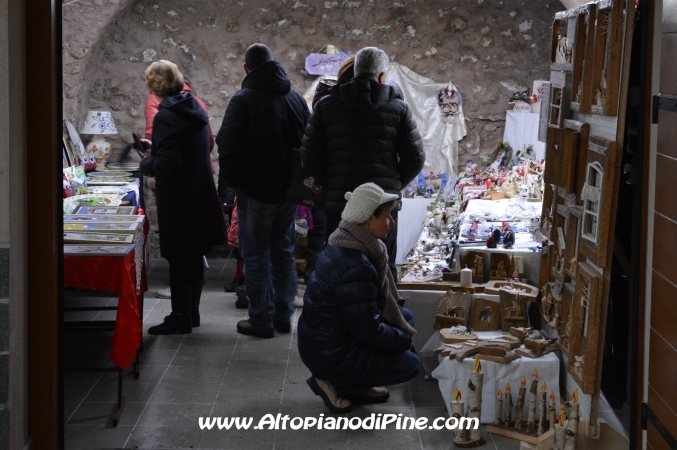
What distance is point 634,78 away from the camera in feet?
13.1

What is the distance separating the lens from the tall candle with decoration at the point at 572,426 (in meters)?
3.85

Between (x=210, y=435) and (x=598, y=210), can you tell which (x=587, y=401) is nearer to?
(x=598, y=210)

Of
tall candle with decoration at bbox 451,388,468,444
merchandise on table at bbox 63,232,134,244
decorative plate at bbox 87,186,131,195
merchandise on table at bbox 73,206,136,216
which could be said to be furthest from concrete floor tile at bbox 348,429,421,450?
decorative plate at bbox 87,186,131,195

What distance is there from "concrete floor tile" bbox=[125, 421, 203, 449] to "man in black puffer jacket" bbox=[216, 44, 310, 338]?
5.37 feet

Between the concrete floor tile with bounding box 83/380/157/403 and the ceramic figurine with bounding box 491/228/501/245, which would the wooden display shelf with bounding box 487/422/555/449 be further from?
the concrete floor tile with bounding box 83/380/157/403

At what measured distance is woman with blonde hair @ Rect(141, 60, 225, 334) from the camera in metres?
5.76

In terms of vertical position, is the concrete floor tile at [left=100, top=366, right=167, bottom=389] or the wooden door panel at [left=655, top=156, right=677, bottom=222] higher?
the wooden door panel at [left=655, top=156, right=677, bottom=222]

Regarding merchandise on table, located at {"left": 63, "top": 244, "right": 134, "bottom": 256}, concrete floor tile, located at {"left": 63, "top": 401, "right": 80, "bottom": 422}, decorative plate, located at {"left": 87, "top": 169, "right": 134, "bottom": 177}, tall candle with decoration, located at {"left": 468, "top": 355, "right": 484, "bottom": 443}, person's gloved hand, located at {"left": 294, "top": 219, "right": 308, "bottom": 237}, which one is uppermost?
decorative plate, located at {"left": 87, "top": 169, "right": 134, "bottom": 177}

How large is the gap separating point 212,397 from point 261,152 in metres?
1.66

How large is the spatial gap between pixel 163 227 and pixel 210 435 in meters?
1.85

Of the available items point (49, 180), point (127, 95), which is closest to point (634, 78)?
point (49, 180)

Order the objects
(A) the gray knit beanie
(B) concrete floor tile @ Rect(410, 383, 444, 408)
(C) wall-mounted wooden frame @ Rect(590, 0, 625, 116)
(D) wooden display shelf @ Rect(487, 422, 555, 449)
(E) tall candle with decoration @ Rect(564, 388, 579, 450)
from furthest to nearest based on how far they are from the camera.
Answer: (B) concrete floor tile @ Rect(410, 383, 444, 408) < (A) the gray knit beanie < (D) wooden display shelf @ Rect(487, 422, 555, 449) < (E) tall candle with decoration @ Rect(564, 388, 579, 450) < (C) wall-mounted wooden frame @ Rect(590, 0, 625, 116)

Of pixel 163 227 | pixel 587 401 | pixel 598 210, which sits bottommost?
pixel 587 401

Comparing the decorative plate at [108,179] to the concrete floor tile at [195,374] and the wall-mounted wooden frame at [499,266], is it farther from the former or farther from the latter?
the wall-mounted wooden frame at [499,266]
